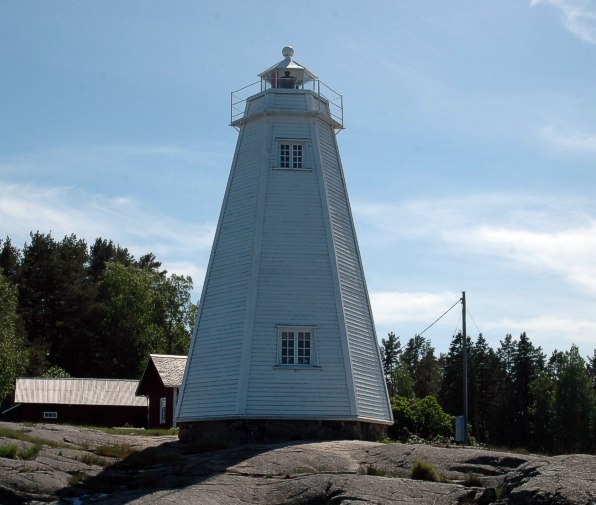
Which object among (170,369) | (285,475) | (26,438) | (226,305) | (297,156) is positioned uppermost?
(297,156)

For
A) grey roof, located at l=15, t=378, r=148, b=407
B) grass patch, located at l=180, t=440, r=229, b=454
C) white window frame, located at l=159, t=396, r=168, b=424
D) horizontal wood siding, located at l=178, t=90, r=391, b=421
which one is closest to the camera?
grass patch, located at l=180, t=440, r=229, b=454

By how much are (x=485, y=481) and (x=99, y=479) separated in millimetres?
9339

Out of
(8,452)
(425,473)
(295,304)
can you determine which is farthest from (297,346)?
(8,452)

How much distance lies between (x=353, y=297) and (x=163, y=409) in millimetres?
20397

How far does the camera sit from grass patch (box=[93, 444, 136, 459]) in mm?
24969

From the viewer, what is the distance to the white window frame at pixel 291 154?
97.3ft

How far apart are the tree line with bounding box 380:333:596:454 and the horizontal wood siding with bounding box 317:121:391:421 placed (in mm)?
25648

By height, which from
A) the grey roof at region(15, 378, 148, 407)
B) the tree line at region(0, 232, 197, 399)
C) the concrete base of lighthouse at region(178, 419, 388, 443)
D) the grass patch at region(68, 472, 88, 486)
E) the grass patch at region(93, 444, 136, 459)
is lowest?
the grass patch at region(68, 472, 88, 486)

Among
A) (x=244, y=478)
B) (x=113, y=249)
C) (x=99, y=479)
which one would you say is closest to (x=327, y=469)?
(x=244, y=478)

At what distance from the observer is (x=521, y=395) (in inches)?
2790

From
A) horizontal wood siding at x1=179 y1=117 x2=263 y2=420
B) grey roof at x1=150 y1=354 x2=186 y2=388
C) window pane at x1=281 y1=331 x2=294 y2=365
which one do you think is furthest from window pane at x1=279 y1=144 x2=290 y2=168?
grey roof at x1=150 y1=354 x2=186 y2=388

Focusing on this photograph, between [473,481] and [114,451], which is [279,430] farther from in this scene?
[473,481]

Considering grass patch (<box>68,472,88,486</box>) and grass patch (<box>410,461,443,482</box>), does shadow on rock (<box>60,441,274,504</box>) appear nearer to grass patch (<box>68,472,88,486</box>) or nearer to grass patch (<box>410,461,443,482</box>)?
grass patch (<box>68,472,88,486</box>)

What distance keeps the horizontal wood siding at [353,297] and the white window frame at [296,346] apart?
1209mm
